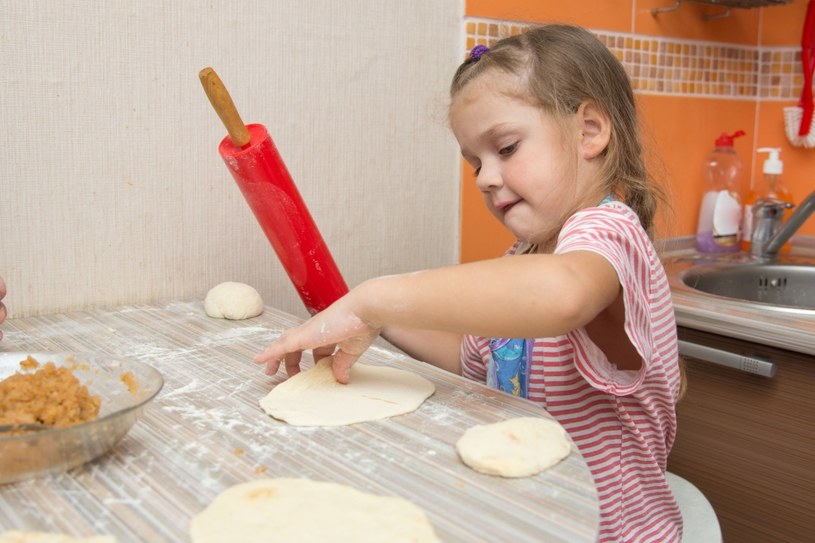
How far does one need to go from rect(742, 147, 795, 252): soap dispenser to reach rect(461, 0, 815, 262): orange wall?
6cm

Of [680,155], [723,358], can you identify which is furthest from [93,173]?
[680,155]

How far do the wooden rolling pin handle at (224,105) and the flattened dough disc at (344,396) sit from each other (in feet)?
1.02

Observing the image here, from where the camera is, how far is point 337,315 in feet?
2.38

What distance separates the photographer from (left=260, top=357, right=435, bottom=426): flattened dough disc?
2.20ft

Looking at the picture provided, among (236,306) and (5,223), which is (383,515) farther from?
(5,223)

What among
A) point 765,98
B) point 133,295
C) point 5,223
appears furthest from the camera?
point 765,98

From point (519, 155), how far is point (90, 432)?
58 cm

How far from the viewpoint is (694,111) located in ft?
6.11

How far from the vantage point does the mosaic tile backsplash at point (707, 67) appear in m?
1.71

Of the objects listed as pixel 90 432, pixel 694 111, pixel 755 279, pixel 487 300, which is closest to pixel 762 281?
pixel 755 279

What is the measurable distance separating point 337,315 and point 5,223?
0.62 m

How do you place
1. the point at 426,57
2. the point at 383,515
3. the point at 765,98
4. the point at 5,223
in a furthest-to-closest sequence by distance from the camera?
the point at 765,98
the point at 426,57
the point at 5,223
the point at 383,515

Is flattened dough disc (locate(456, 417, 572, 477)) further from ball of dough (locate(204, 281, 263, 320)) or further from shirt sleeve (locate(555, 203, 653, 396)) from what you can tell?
ball of dough (locate(204, 281, 263, 320))

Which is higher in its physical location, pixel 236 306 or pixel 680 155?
pixel 680 155
